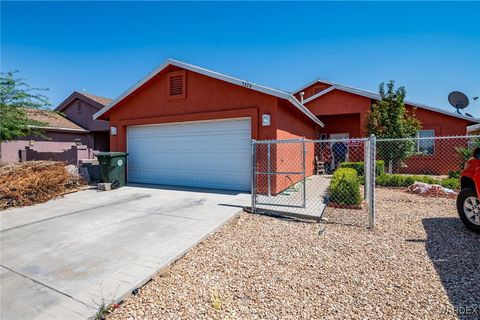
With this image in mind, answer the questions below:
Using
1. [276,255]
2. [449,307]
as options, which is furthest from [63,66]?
[449,307]

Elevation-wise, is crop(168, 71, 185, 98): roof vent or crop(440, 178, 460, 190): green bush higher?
crop(168, 71, 185, 98): roof vent

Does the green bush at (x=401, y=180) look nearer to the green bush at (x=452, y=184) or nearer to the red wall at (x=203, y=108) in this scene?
the green bush at (x=452, y=184)

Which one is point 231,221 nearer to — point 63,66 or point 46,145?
point 63,66

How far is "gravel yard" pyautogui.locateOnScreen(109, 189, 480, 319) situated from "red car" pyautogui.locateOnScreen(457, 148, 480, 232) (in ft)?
0.78

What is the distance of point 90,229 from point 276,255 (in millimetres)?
3646

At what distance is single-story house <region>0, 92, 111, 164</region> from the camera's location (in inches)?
546

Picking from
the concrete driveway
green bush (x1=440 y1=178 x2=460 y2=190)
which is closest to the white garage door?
the concrete driveway

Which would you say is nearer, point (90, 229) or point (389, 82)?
point (90, 229)

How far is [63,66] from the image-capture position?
468 inches

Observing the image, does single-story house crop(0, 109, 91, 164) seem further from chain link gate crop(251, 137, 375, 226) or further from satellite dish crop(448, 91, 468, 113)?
satellite dish crop(448, 91, 468, 113)

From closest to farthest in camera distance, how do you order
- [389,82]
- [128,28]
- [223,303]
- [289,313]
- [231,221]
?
[289,313], [223,303], [231,221], [128,28], [389,82]

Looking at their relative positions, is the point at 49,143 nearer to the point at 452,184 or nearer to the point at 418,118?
the point at 452,184

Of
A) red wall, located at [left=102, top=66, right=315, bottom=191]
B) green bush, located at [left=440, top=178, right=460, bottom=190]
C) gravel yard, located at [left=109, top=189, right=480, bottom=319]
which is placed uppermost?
red wall, located at [left=102, top=66, right=315, bottom=191]

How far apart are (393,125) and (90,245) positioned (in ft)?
42.7
